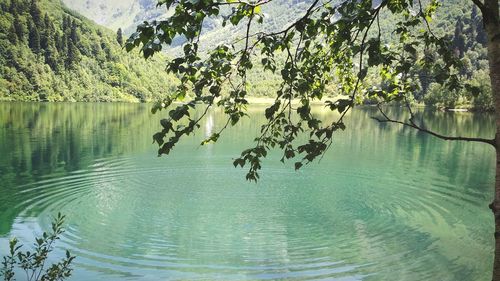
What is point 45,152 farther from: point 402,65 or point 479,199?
point 402,65

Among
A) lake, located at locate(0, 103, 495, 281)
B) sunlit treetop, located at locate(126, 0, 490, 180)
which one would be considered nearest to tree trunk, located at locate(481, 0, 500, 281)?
sunlit treetop, located at locate(126, 0, 490, 180)

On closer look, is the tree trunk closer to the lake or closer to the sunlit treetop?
the sunlit treetop

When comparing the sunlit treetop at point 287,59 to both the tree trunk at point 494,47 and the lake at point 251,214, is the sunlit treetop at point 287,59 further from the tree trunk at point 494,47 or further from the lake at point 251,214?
the lake at point 251,214

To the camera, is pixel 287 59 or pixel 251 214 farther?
pixel 251 214

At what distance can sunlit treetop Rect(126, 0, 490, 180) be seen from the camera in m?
4.36

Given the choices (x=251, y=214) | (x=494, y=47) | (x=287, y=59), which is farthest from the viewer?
(x=251, y=214)

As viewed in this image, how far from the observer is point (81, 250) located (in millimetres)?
17156

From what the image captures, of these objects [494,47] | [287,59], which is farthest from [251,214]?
[494,47]

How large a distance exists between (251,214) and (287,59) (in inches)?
715

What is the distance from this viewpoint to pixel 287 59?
5.75 meters

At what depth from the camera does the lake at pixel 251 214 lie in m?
16.2

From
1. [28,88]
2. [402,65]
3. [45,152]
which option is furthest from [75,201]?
[28,88]

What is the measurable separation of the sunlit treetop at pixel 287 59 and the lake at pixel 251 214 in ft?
24.4

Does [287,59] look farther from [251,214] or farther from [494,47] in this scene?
[251,214]
